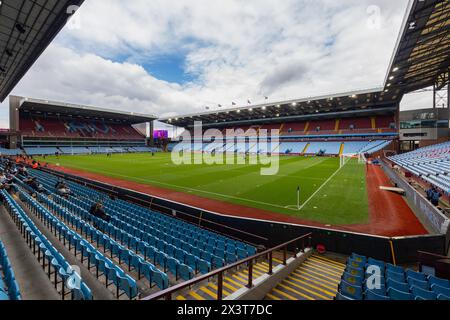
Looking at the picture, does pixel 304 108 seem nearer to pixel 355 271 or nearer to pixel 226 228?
pixel 226 228

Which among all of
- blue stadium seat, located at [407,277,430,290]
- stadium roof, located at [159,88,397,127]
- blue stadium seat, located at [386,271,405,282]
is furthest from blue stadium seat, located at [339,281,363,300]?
stadium roof, located at [159,88,397,127]

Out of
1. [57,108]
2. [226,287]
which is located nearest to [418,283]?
[226,287]

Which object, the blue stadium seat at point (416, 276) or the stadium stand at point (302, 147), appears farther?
the stadium stand at point (302, 147)

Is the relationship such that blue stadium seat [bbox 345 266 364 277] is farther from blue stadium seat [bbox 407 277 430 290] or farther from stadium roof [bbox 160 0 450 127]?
stadium roof [bbox 160 0 450 127]

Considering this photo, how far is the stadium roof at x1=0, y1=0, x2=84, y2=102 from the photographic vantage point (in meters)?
10.4

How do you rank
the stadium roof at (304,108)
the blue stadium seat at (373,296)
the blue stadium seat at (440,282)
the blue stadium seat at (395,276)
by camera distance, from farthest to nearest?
the stadium roof at (304,108) < the blue stadium seat at (395,276) < the blue stadium seat at (440,282) < the blue stadium seat at (373,296)

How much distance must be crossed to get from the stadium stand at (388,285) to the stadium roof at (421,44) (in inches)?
702

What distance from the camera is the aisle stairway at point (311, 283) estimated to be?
17.0 feet

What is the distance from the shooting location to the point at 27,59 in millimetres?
15734

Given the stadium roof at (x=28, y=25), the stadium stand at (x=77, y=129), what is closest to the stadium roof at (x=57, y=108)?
the stadium stand at (x=77, y=129)

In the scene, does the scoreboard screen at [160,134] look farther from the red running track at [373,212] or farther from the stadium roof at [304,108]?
the red running track at [373,212]
